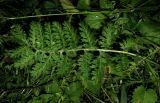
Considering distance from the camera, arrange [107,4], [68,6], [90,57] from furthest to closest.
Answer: [68,6] → [107,4] → [90,57]

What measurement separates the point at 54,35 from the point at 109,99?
0.59 m

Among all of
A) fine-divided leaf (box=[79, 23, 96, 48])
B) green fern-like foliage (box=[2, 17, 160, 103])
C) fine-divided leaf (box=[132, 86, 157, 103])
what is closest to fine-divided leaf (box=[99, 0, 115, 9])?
green fern-like foliage (box=[2, 17, 160, 103])

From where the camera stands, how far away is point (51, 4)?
6.91 ft

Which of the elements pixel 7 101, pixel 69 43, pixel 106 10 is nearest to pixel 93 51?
pixel 69 43

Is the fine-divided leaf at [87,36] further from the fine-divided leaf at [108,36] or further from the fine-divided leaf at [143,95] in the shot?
the fine-divided leaf at [143,95]

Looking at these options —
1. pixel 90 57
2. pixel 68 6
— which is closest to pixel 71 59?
pixel 90 57

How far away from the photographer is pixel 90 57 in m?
1.74

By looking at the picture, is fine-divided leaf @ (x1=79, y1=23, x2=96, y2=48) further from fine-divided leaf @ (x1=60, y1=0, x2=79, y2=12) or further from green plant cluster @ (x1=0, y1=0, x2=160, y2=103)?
fine-divided leaf @ (x1=60, y1=0, x2=79, y2=12)

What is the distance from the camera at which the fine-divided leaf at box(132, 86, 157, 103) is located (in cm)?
177

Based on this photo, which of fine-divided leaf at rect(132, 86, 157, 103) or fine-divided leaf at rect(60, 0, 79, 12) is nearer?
fine-divided leaf at rect(132, 86, 157, 103)

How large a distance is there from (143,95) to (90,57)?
42 centimetres

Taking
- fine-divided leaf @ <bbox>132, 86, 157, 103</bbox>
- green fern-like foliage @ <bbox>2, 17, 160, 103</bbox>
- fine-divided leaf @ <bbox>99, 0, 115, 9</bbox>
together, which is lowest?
fine-divided leaf @ <bbox>132, 86, 157, 103</bbox>

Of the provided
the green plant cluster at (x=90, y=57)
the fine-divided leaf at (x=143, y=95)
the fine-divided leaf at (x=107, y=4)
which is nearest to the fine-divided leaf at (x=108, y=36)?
the green plant cluster at (x=90, y=57)

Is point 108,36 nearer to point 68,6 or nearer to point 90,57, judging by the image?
point 90,57
